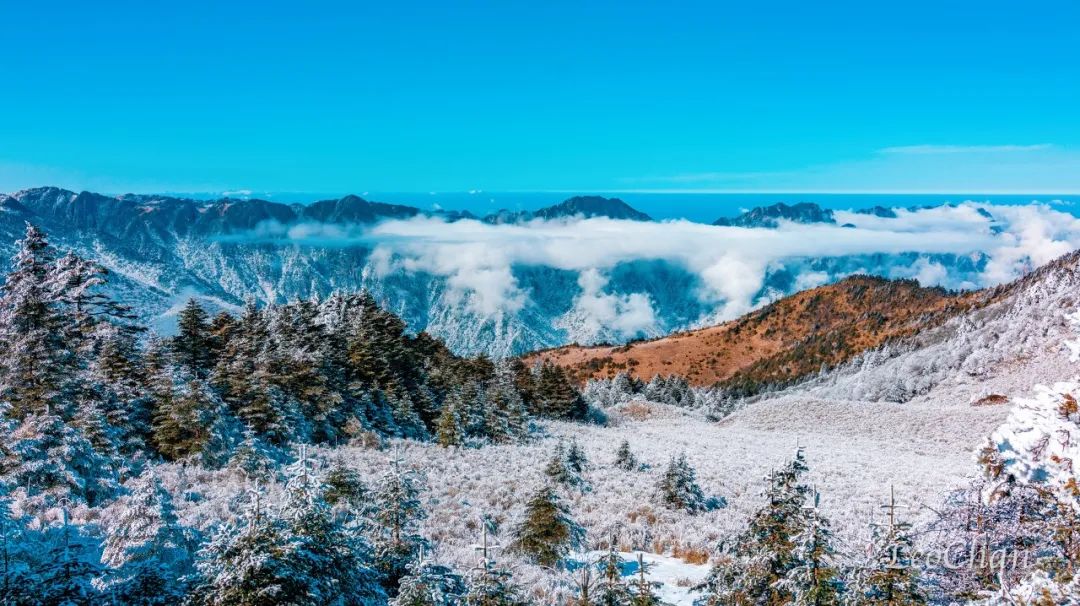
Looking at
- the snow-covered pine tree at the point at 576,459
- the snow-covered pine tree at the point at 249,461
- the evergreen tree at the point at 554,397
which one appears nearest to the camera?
the snow-covered pine tree at the point at 249,461

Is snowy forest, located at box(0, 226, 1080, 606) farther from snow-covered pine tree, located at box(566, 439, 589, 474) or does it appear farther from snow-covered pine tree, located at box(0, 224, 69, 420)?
snow-covered pine tree, located at box(566, 439, 589, 474)

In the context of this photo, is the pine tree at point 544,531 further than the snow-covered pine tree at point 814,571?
Yes

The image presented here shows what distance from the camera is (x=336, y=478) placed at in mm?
17078

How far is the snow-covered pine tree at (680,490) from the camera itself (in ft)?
77.7

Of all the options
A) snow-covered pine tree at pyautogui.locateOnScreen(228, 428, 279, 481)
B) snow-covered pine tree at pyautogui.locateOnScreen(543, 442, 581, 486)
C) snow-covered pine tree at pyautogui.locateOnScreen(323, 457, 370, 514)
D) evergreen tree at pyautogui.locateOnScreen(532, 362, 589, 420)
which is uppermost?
snow-covered pine tree at pyautogui.locateOnScreen(323, 457, 370, 514)

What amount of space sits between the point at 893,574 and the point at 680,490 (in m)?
17.6

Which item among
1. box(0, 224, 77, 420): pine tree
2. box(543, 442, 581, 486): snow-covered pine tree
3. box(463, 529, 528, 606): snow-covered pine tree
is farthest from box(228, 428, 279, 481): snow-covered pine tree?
box(463, 529, 528, 606): snow-covered pine tree

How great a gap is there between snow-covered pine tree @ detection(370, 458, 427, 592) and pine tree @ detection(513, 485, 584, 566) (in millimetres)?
4521

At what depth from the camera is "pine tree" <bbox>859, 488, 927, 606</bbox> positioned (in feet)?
22.7

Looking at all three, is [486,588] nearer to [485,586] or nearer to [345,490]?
[485,586]

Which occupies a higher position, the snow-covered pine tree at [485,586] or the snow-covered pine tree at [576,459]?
the snow-covered pine tree at [485,586]

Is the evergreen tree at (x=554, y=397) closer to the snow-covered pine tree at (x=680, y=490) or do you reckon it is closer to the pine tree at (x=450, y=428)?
the pine tree at (x=450, y=428)

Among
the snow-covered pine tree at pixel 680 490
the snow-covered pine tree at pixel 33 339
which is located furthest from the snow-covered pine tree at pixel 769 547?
the snow-covered pine tree at pixel 33 339

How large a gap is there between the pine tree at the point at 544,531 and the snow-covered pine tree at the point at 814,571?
8602 millimetres
